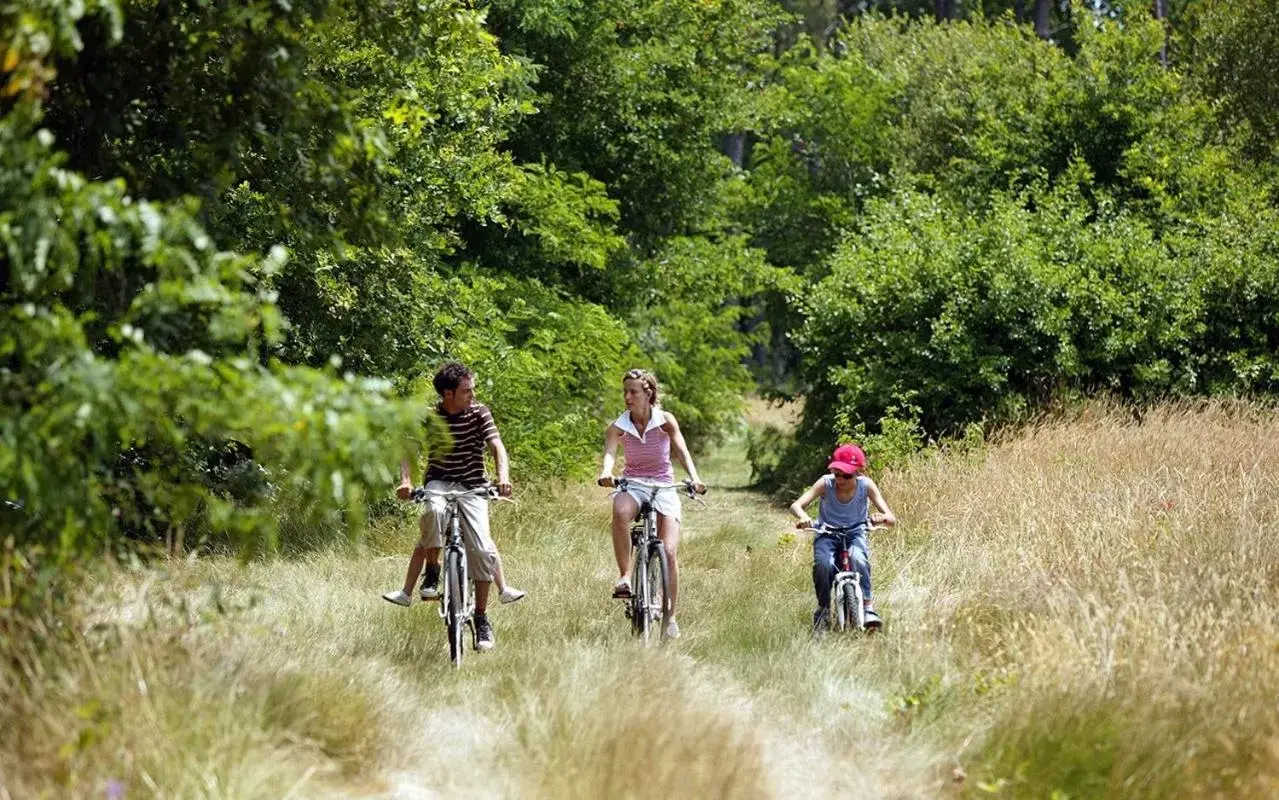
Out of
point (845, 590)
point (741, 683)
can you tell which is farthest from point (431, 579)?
point (845, 590)

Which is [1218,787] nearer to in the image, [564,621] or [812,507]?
[564,621]

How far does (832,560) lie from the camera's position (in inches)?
381

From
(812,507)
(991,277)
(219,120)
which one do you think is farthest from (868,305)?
(219,120)

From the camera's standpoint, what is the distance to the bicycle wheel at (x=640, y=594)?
9.63m

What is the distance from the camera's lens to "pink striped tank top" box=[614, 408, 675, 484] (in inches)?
388

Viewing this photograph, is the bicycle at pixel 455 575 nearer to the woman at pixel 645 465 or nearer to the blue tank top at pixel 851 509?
the woman at pixel 645 465

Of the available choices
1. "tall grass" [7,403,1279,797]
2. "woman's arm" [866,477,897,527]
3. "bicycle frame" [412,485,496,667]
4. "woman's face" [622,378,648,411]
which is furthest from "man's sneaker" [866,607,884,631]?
"bicycle frame" [412,485,496,667]

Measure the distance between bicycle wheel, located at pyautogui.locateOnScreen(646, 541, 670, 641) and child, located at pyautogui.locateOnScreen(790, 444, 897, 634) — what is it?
0.93 meters

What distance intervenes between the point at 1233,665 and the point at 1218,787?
1.11 meters

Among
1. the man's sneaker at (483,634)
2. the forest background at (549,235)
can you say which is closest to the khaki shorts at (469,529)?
the man's sneaker at (483,634)

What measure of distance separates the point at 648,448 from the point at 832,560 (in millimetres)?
1430

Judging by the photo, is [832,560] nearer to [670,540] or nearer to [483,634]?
[670,540]

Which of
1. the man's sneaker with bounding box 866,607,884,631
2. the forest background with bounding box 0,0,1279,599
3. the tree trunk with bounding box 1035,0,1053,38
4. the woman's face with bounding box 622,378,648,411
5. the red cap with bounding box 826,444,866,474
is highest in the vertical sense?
the tree trunk with bounding box 1035,0,1053,38

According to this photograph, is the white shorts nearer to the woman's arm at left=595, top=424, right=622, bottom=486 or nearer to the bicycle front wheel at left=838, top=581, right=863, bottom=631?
the woman's arm at left=595, top=424, right=622, bottom=486
